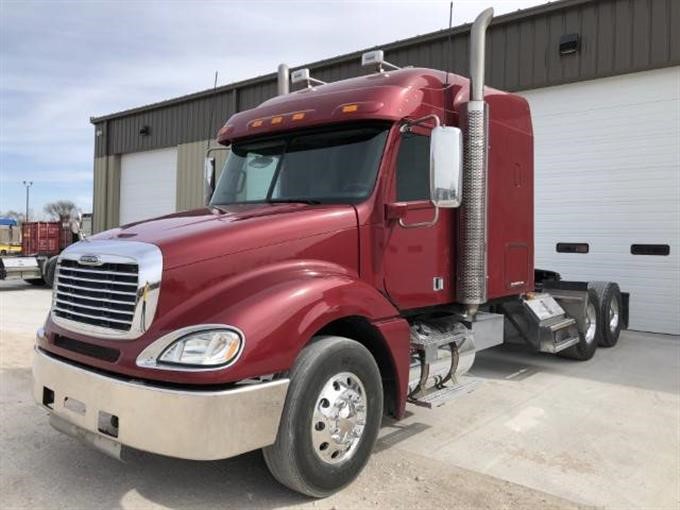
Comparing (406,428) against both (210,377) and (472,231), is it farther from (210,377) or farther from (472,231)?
(210,377)

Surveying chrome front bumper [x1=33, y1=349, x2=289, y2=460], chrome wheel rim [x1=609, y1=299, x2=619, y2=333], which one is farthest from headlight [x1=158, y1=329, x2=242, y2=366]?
chrome wheel rim [x1=609, y1=299, x2=619, y2=333]

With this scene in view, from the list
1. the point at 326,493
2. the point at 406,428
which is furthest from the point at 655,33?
the point at 326,493

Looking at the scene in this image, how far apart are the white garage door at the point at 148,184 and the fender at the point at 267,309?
60.0ft

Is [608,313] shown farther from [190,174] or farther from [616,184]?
[190,174]

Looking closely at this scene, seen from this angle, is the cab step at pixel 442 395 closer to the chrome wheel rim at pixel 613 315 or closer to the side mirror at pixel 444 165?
the side mirror at pixel 444 165

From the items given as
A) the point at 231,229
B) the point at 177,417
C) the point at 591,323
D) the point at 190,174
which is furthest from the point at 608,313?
the point at 190,174

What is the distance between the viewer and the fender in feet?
10.6

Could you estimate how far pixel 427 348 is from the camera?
4652 mm

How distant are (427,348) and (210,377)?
204cm

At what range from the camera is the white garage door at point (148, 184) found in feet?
70.0

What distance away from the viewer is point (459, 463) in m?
4.29

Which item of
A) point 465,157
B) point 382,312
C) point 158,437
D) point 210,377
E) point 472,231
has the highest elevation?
point 465,157

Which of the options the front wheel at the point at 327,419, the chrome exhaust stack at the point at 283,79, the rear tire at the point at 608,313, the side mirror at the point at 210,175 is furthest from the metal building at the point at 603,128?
the front wheel at the point at 327,419

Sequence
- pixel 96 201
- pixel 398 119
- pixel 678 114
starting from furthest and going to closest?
pixel 96 201, pixel 678 114, pixel 398 119
